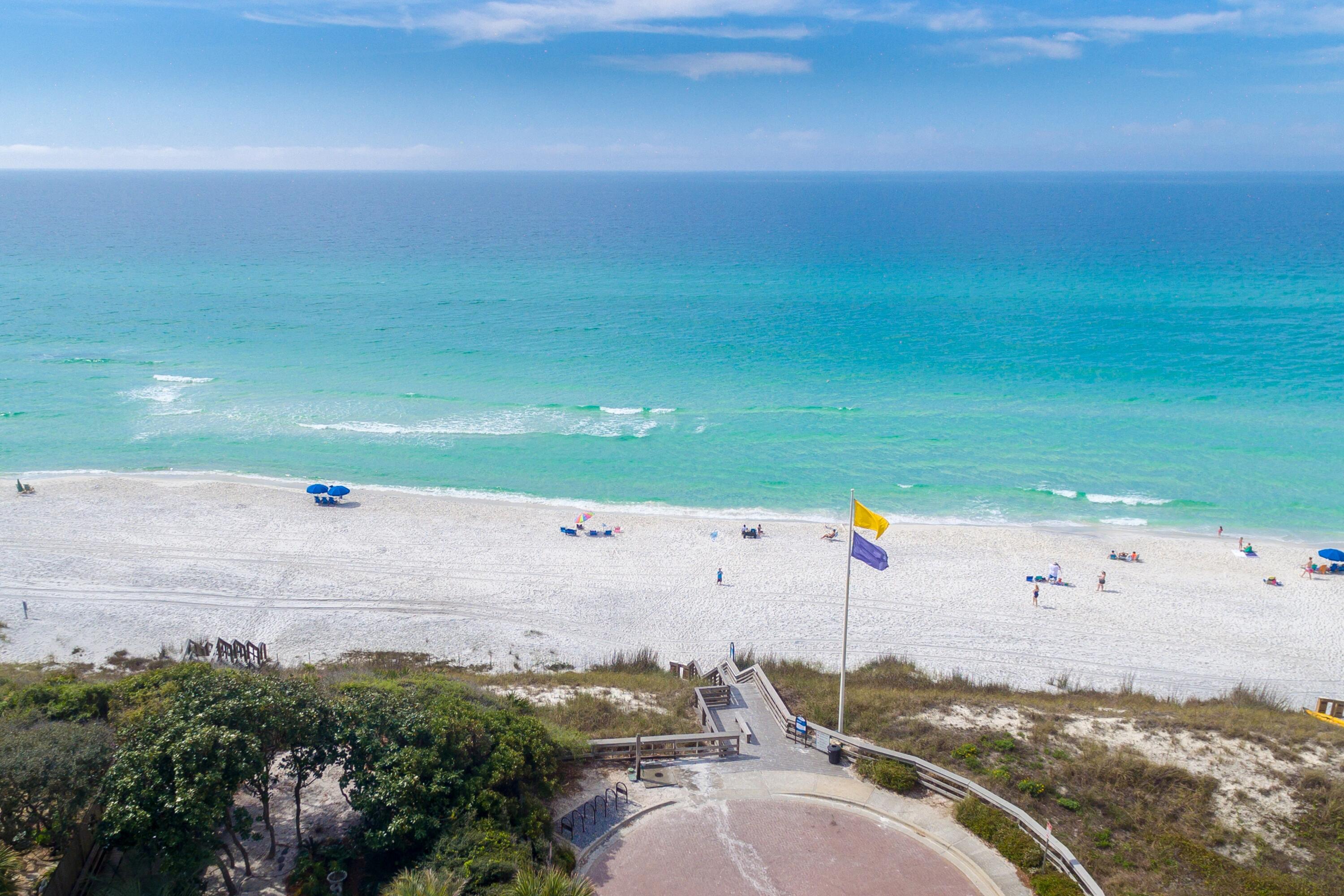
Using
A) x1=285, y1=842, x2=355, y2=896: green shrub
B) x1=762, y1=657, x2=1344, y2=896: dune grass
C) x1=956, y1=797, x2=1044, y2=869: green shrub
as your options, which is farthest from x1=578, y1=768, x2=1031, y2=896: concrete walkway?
x1=285, y1=842, x2=355, y2=896: green shrub

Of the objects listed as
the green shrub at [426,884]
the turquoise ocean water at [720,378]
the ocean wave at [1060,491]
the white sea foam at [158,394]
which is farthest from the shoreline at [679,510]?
the green shrub at [426,884]

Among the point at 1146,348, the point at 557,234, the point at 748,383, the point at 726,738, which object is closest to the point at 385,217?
the point at 557,234

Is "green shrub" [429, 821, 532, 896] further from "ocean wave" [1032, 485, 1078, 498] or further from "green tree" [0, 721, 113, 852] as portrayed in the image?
"ocean wave" [1032, 485, 1078, 498]

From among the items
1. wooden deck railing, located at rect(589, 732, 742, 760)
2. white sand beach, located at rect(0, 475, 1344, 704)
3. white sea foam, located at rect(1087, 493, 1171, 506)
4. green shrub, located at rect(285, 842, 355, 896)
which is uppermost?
white sea foam, located at rect(1087, 493, 1171, 506)

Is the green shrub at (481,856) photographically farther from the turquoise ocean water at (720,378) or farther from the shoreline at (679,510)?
the turquoise ocean water at (720,378)

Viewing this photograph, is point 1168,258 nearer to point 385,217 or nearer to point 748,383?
point 748,383

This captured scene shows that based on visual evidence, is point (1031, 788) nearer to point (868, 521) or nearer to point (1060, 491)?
point (868, 521)
